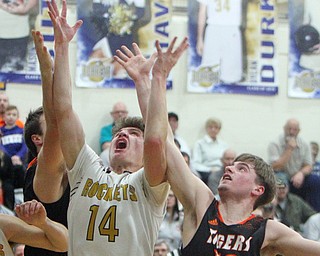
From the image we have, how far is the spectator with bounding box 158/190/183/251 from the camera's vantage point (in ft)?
28.6

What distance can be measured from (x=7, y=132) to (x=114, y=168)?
5.30 m

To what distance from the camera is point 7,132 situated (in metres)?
9.66

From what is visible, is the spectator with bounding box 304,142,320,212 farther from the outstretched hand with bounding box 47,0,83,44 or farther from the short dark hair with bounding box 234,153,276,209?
the outstretched hand with bounding box 47,0,83,44

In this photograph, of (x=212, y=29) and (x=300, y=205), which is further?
(x=212, y=29)

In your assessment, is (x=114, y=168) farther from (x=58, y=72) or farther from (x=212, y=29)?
(x=212, y=29)

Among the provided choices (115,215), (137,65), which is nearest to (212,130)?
(137,65)

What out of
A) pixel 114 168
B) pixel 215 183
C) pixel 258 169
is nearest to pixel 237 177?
pixel 258 169

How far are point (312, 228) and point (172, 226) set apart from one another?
69.9 inches

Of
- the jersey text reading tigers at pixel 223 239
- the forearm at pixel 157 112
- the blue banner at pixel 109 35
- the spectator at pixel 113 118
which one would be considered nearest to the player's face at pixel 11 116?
the spectator at pixel 113 118

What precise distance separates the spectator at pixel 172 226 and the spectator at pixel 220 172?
1.11 m

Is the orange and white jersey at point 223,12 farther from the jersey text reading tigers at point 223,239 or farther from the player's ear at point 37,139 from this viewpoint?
the jersey text reading tigers at point 223,239

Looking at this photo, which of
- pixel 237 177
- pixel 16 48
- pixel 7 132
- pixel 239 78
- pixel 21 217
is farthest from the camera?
pixel 239 78

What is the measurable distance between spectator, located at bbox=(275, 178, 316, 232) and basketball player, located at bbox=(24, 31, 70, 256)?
5196mm

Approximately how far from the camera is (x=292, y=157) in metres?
10.7
